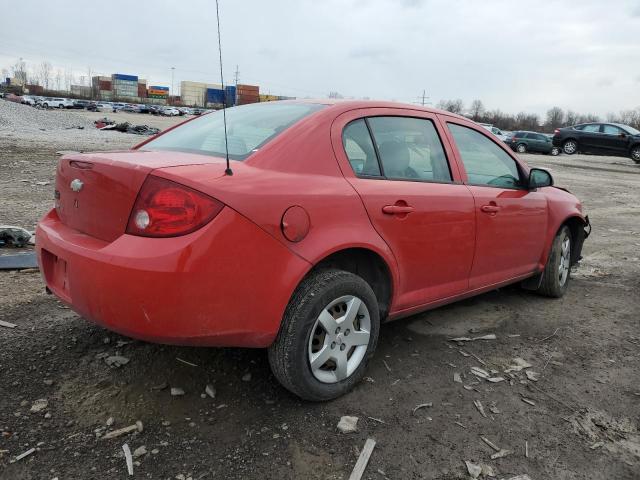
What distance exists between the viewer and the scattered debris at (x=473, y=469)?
2.22 m

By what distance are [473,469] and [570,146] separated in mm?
27909

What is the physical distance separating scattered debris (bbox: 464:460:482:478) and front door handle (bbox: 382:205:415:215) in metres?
1.28

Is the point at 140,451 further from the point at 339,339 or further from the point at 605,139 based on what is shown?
the point at 605,139

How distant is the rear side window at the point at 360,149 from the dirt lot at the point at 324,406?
3.87 feet

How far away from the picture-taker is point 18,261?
14.6 feet

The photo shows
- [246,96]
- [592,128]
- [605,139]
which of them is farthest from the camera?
[592,128]

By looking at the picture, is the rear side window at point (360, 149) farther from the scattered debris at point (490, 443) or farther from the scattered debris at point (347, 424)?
the scattered debris at point (490, 443)

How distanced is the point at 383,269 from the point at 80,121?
97.7ft

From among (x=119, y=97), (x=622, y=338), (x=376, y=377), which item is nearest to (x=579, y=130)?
(x=622, y=338)

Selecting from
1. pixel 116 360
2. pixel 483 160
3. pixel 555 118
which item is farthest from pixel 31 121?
pixel 555 118

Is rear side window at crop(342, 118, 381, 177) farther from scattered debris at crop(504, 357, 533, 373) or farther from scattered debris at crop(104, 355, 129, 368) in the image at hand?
scattered debris at crop(104, 355, 129, 368)

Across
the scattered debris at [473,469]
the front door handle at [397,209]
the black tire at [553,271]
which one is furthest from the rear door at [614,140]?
the scattered debris at [473,469]

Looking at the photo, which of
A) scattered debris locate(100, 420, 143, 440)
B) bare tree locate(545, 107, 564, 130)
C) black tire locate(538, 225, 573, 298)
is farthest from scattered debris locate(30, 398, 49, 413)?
bare tree locate(545, 107, 564, 130)

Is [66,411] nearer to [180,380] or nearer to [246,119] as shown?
[180,380]
